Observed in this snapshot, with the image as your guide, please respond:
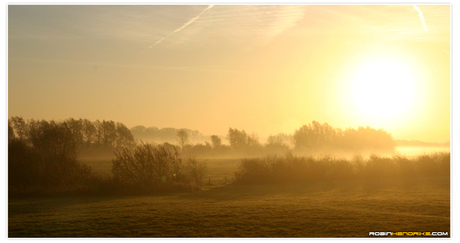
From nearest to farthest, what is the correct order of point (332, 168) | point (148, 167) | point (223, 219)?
1. point (223, 219)
2. point (148, 167)
3. point (332, 168)

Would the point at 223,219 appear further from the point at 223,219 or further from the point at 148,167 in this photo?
the point at 148,167

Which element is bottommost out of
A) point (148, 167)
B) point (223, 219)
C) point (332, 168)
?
point (332, 168)

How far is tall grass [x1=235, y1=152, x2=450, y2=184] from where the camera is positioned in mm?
36406

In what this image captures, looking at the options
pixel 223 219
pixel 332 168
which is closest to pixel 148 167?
pixel 223 219

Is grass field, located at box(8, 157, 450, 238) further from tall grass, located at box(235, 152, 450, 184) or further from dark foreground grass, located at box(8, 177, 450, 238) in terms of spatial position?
tall grass, located at box(235, 152, 450, 184)

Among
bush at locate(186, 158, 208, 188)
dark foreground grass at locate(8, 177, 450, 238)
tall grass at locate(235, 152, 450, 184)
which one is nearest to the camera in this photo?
dark foreground grass at locate(8, 177, 450, 238)

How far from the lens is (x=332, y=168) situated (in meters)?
37.9

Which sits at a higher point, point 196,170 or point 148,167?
point 148,167

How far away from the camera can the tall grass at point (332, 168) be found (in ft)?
119

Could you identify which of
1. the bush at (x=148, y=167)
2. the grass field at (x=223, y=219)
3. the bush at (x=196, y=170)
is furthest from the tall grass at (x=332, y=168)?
the grass field at (x=223, y=219)

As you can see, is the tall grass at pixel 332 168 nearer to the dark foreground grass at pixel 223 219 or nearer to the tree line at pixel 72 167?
the tree line at pixel 72 167

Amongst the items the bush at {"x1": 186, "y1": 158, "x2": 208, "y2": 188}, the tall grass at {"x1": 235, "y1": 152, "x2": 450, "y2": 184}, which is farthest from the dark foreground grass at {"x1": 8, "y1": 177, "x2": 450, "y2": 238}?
the tall grass at {"x1": 235, "y1": 152, "x2": 450, "y2": 184}

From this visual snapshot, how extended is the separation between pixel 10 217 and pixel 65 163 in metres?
14.2

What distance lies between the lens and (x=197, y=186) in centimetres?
2894
